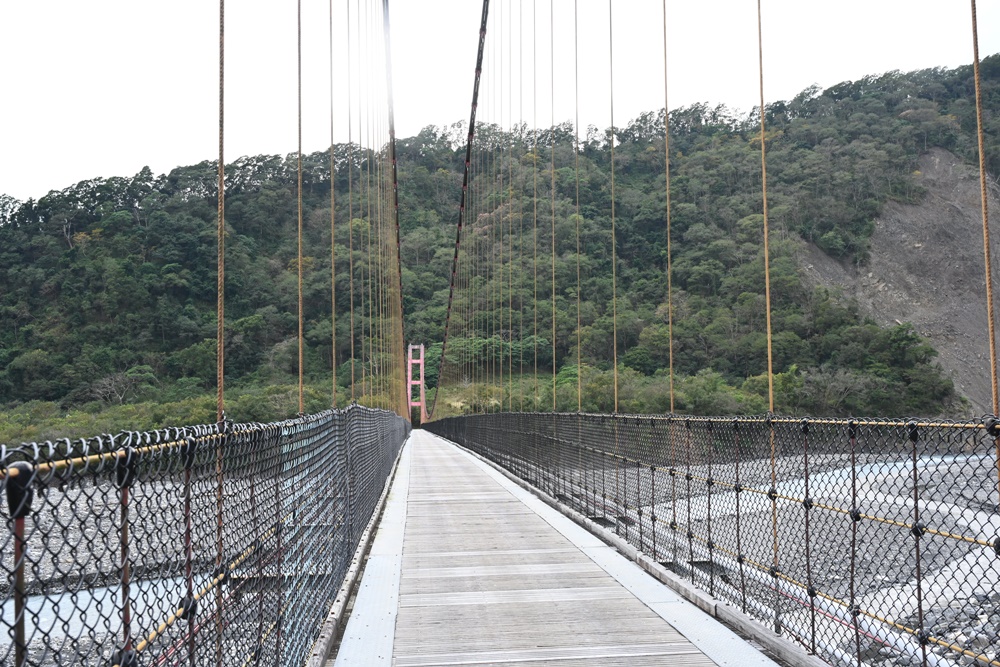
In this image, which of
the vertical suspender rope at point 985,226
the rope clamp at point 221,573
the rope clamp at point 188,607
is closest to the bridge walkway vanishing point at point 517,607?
the vertical suspender rope at point 985,226

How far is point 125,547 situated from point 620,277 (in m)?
18.3

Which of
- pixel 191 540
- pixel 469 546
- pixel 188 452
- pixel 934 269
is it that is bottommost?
pixel 469 546

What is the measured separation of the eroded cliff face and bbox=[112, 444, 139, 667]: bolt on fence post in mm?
15217

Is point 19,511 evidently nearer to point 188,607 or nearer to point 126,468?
point 126,468

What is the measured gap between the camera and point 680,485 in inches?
236

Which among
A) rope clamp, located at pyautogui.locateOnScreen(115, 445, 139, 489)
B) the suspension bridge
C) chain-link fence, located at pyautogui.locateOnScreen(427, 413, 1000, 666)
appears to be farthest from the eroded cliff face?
rope clamp, located at pyautogui.locateOnScreen(115, 445, 139, 489)

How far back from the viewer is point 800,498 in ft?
14.9

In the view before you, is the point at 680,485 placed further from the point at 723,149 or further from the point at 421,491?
the point at 723,149

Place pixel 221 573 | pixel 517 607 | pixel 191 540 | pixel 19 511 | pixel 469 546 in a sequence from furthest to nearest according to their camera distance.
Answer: pixel 469 546, pixel 517 607, pixel 221 573, pixel 191 540, pixel 19 511

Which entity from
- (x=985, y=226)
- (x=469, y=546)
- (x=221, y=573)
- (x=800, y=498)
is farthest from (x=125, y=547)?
(x=469, y=546)

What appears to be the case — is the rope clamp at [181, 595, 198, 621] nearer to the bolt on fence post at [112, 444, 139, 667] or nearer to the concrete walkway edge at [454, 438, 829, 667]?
the bolt on fence post at [112, 444, 139, 667]

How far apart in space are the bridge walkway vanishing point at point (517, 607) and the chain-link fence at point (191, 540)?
0.41 m

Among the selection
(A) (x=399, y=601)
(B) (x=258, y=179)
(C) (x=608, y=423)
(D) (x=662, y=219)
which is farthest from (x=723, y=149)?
(A) (x=399, y=601)

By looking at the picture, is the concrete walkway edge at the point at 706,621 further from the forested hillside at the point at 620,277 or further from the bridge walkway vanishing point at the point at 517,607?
the forested hillside at the point at 620,277
